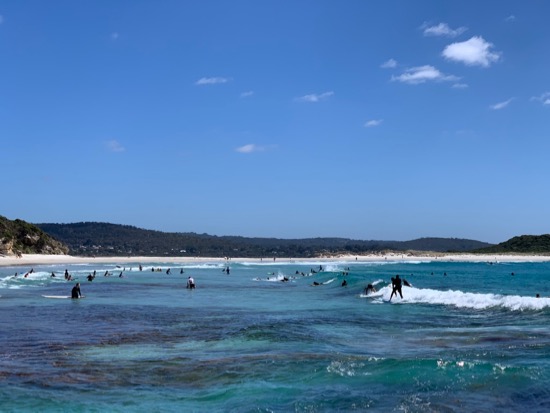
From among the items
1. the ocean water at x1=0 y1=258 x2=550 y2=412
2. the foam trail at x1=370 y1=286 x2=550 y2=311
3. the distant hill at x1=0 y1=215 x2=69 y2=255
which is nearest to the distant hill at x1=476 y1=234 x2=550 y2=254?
the distant hill at x1=0 y1=215 x2=69 y2=255

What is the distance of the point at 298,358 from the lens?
1597 centimetres

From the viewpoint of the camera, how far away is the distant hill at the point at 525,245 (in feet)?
575

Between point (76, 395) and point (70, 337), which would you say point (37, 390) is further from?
point (70, 337)

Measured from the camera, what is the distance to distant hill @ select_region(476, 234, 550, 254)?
575ft

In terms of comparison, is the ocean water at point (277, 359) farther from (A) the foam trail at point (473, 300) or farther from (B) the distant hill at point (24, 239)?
(B) the distant hill at point (24, 239)

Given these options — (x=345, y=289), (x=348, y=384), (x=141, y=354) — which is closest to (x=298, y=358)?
(x=348, y=384)

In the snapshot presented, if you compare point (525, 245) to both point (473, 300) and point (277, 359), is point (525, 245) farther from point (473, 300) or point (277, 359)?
point (277, 359)

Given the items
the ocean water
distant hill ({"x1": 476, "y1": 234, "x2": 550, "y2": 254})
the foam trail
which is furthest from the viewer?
distant hill ({"x1": 476, "y1": 234, "x2": 550, "y2": 254})

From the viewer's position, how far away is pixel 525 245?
18462 centimetres

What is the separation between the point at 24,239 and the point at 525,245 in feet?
465

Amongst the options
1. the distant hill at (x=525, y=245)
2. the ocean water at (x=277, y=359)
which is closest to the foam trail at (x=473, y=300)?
the ocean water at (x=277, y=359)

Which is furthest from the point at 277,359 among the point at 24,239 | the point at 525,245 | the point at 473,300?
the point at 525,245

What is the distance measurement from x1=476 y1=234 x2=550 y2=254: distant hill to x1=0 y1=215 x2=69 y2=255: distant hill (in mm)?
121799

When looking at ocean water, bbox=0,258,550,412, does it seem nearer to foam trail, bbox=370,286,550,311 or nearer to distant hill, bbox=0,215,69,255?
foam trail, bbox=370,286,550,311
